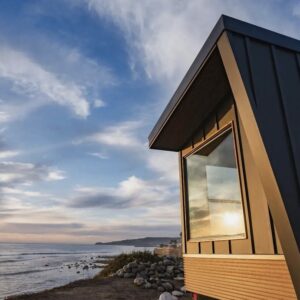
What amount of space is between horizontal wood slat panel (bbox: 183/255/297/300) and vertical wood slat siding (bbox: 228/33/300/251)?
1298 millimetres

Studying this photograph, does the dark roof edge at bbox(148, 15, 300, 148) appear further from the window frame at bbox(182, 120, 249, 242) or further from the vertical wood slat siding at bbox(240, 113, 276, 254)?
the vertical wood slat siding at bbox(240, 113, 276, 254)

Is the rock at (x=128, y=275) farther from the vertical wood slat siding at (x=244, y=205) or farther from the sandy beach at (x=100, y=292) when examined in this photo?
the vertical wood slat siding at (x=244, y=205)

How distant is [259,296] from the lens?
4398 mm

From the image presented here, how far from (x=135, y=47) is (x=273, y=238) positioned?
7.44 m

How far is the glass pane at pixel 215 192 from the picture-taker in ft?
17.6

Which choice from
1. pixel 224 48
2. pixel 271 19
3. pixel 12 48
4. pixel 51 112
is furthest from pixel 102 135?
pixel 224 48

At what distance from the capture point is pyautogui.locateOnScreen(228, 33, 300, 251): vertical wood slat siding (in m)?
3.26

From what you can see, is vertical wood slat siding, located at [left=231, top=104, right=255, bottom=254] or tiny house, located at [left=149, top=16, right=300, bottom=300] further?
vertical wood slat siding, located at [left=231, top=104, right=255, bottom=254]

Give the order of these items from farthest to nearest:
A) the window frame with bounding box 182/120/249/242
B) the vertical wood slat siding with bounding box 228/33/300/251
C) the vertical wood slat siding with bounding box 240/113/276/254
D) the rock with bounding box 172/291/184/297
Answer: the rock with bounding box 172/291/184/297, the window frame with bounding box 182/120/249/242, the vertical wood slat siding with bounding box 240/113/276/254, the vertical wood slat siding with bounding box 228/33/300/251

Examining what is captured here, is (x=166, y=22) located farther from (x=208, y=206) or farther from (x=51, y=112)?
(x=51, y=112)

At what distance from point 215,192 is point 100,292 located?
8446 millimetres

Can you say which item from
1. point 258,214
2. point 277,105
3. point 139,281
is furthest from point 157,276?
point 277,105

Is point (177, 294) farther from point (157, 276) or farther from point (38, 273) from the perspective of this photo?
point (38, 273)

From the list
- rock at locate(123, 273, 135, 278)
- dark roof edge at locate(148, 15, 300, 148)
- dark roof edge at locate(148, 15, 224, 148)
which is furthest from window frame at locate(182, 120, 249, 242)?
rock at locate(123, 273, 135, 278)
